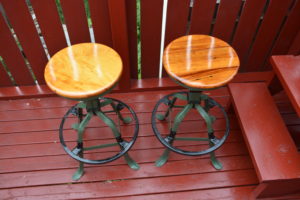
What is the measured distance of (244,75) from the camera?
2543mm

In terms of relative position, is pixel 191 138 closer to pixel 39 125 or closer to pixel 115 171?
pixel 115 171

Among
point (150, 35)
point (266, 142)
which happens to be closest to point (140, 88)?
point (150, 35)

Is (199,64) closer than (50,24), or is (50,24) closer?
(199,64)

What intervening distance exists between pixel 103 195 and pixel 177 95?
0.88m

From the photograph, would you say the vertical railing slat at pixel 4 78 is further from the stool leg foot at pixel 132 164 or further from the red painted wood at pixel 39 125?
the stool leg foot at pixel 132 164

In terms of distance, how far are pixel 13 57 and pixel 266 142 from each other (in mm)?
2086

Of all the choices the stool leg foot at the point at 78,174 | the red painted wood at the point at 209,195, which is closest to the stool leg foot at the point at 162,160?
the red painted wood at the point at 209,195

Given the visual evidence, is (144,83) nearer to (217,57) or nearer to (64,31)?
(64,31)

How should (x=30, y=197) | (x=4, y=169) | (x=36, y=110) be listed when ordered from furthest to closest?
(x=36, y=110)
(x=4, y=169)
(x=30, y=197)

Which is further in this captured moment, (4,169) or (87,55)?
(4,169)

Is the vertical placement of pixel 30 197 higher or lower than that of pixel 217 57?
lower

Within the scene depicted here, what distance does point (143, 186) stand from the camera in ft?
6.18

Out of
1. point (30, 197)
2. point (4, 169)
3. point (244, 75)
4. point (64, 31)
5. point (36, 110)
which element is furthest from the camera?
point (244, 75)

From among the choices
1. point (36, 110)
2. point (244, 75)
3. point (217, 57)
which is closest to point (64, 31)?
point (36, 110)
